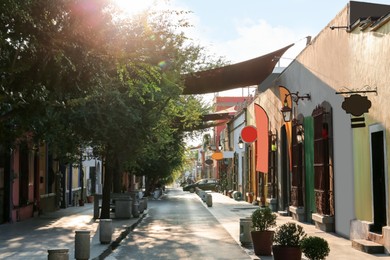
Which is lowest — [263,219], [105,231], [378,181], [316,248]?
[105,231]

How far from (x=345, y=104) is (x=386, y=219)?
286 centimetres

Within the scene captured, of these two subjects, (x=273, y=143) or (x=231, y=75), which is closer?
(x=231, y=75)

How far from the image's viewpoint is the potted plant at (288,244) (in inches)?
407

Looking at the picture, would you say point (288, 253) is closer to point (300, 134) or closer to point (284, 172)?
point (300, 134)

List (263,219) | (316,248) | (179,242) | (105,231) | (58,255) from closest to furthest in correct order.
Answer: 1. (58,255)
2. (316,248)
3. (263,219)
4. (105,231)
5. (179,242)

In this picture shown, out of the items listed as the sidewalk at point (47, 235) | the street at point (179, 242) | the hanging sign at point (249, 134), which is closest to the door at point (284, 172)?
the street at point (179, 242)

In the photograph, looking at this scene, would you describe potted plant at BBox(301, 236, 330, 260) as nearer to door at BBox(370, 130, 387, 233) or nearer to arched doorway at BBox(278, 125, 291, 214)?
door at BBox(370, 130, 387, 233)

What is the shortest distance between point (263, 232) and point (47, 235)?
8.09m

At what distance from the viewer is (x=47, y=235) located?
1823cm

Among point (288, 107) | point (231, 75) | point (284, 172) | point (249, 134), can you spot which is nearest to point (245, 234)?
point (288, 107)

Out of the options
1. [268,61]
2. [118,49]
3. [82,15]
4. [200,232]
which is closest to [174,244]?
[200,232]

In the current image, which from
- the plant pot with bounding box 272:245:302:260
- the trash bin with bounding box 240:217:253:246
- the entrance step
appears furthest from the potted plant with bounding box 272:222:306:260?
the trash bin with bounding box 240:217:253:246

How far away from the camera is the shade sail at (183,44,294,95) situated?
79.9 feet

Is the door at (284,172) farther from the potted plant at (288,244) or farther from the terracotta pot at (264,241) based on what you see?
the potted plant at (288,244)
